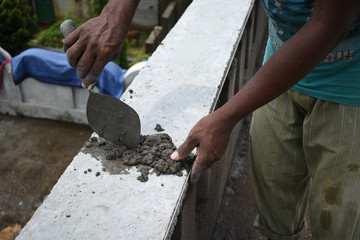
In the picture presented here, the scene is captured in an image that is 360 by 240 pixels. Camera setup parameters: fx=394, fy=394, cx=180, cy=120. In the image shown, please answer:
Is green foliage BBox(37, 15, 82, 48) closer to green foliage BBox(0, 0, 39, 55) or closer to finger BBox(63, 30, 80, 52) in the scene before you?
green foliage BBox(0, 0, 39, 55)

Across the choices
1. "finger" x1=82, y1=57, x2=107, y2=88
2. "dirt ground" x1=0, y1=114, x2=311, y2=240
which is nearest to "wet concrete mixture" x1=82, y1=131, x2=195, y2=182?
"finger" x1=82, y1=57, x2=107, y2=88

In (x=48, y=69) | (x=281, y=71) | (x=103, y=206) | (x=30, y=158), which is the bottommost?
(x=30, y=158)

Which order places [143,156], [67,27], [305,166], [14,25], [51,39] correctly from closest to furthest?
[143,156]
[67,27]
[305,166]
[14,25]
[51,39]

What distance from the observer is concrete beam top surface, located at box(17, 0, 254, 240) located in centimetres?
138

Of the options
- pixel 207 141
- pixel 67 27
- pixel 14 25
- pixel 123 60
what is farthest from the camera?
pixel 123 60

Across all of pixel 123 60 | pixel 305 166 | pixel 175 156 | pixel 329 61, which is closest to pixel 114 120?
pixel 175 156

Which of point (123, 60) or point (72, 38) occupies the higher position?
point (72, 38)

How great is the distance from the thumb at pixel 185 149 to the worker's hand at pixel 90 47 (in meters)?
0.51

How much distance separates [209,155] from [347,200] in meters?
0.71

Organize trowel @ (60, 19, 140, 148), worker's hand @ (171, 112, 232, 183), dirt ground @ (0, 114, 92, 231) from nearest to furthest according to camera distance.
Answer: worker's hand @ (171, 112, 232, 183), trowel @ (60, 19, 140, 148), dirt ground @ (0, 114, 92, 231)

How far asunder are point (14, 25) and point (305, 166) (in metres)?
5.64

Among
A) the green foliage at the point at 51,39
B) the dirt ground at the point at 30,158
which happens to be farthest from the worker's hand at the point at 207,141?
the green foliage at the point at 51,39

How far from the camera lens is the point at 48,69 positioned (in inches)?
222

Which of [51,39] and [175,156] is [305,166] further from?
[51,39]
